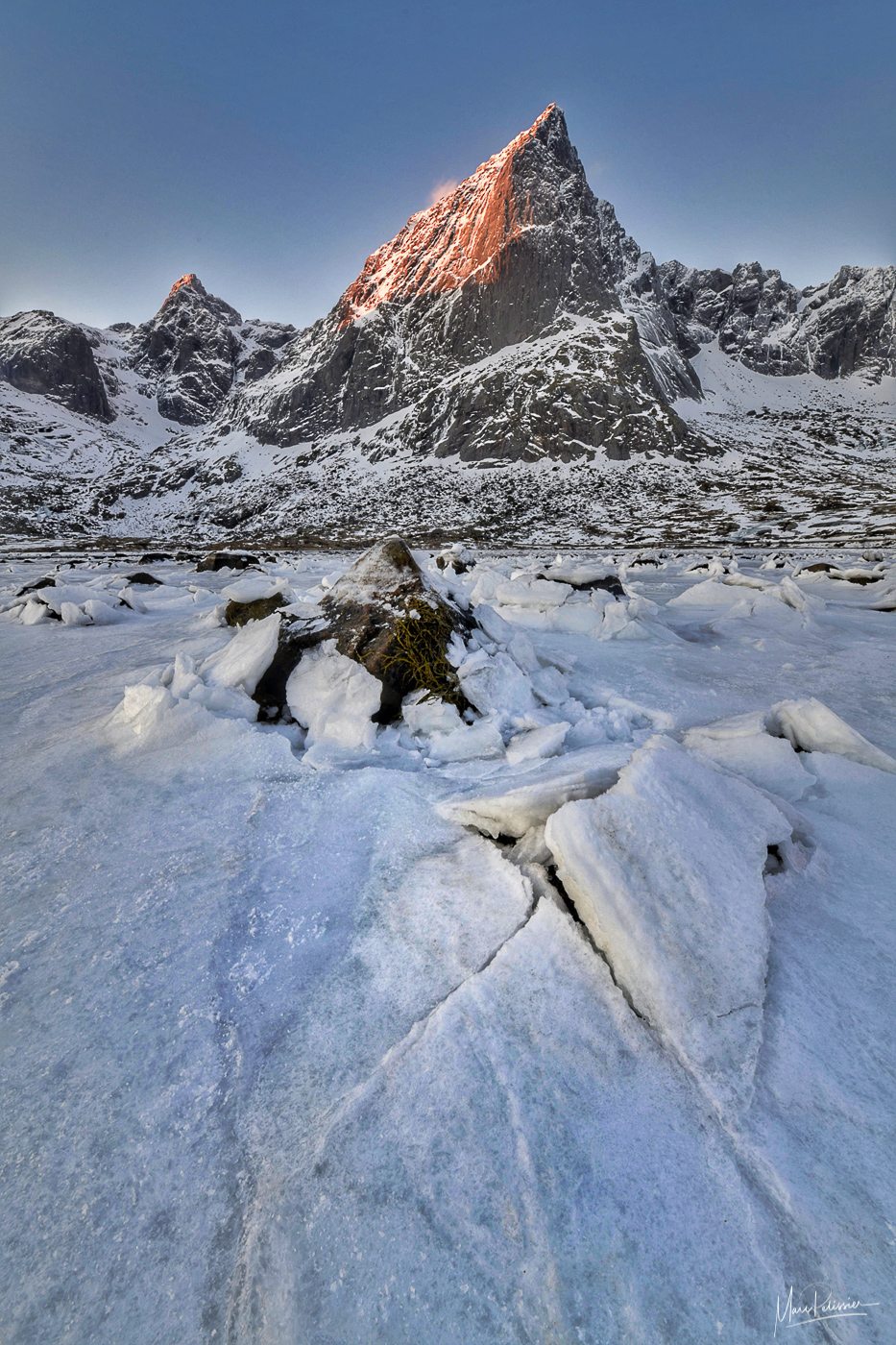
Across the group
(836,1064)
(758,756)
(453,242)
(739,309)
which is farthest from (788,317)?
(836,1064)

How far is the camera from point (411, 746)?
3.27 meters

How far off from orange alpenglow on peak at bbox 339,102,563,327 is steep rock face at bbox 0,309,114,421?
58.6 m

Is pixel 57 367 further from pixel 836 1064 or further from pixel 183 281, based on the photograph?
pixel 836 1064

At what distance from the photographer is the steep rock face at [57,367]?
10925cm

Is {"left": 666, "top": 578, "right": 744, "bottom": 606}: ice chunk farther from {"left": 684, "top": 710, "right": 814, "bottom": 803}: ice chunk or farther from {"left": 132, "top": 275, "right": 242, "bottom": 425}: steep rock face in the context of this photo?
{"left": 132, "top": 275, "right": 242, "bottom": 425}: steep rock face

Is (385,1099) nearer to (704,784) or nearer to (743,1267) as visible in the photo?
(743,1267)

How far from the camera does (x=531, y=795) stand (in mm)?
2256

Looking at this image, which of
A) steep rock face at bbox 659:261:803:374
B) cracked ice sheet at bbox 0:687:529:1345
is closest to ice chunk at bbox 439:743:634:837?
cracked ice sheet at bbox 0:687:529:1345

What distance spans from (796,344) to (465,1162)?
505ft

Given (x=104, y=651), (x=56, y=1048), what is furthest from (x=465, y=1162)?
(x=104, y=651)

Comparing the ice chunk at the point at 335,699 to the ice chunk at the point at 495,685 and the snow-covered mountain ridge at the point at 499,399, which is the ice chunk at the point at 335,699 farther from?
the snow-covered mountain ridge at the point at 499,399

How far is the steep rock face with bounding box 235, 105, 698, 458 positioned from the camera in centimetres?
6475

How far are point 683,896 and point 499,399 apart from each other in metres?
77.8
